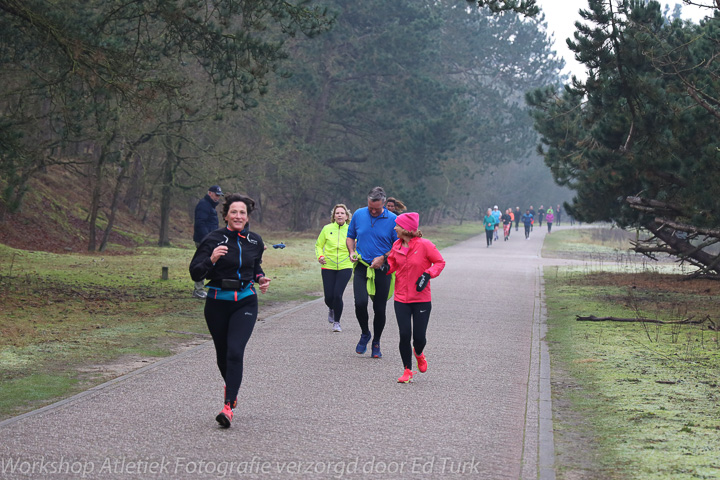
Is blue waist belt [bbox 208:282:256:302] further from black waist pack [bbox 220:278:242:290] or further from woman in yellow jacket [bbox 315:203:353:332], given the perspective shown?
woman in yellow jacket [bbox 315:203:353:332]

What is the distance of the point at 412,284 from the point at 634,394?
94.3 inches

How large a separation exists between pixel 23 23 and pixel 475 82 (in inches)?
2118

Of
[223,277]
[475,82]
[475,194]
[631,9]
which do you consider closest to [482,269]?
[631,9]

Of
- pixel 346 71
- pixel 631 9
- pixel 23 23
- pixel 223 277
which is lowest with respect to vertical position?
pixel 223 277

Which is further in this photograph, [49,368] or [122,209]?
[122,209]

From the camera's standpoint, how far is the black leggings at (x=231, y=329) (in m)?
7.08

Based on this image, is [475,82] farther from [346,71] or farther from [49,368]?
[49,368]

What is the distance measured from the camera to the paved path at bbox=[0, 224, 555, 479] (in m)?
5.93

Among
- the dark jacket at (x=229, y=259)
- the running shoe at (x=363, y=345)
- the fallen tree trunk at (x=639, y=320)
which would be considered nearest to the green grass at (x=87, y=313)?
the dark jacket at (x=229, y=259)

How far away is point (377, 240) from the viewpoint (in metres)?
10.9

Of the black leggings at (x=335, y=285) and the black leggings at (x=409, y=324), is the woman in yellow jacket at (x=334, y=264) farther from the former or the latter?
the black leggings at (x=409, y=324)

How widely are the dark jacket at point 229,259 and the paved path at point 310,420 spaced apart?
1141 millimetres

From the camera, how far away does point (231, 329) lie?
718cm

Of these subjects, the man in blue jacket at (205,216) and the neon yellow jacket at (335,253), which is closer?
the neon yellow jacket at (335,253)
